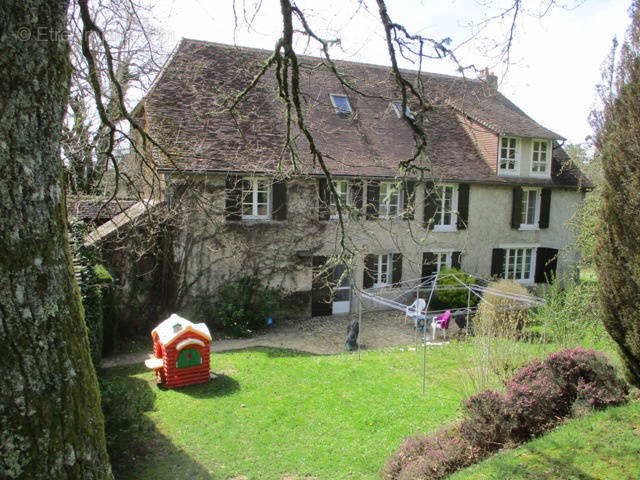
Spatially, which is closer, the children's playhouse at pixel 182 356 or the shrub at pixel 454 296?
the children's playhouse at pixel 182 356

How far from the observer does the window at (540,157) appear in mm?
19188

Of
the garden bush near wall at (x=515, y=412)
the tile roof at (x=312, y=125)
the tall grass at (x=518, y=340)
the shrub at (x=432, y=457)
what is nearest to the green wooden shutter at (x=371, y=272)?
the tile roof at (x=312, y=125)

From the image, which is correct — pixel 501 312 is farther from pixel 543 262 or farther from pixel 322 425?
pixel 543 262

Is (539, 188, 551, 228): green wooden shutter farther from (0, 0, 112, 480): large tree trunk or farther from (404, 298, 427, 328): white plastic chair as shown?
(0, 0, 112, 480): large tree trunk

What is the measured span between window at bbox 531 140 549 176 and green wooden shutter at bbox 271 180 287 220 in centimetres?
1072

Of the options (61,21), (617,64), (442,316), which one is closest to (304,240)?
(442,316)

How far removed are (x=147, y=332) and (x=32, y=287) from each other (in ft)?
40.1

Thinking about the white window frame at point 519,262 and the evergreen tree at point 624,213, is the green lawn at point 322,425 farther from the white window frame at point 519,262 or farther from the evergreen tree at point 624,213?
the white window frame at point 519,262

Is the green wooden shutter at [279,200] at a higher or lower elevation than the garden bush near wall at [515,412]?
higher

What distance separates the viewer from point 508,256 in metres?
19.1

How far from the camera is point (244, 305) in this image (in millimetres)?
14023

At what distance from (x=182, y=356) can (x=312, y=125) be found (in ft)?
24.9

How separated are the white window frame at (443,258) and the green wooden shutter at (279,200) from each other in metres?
6.08

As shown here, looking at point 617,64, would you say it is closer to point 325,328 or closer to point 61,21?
point 61,21
